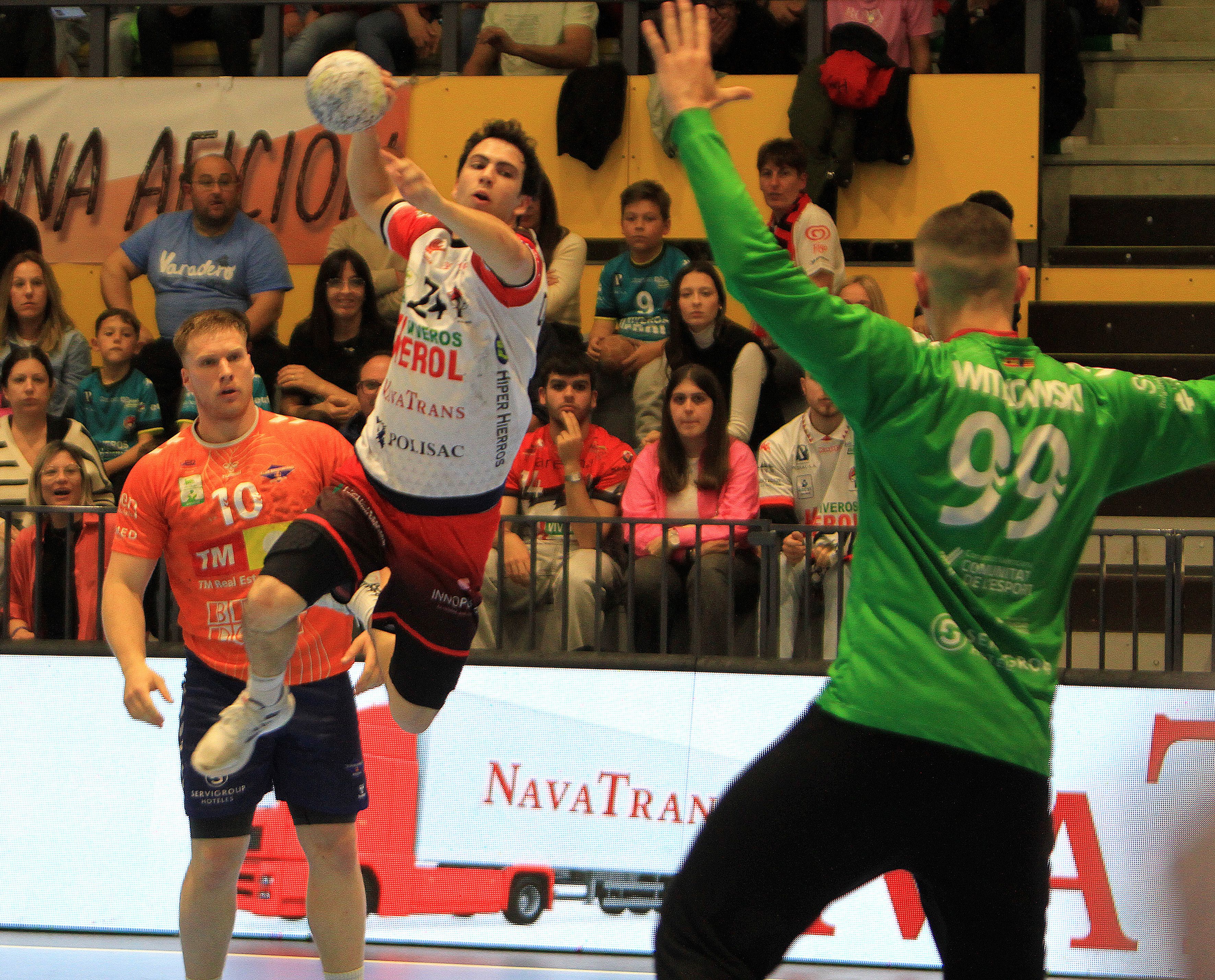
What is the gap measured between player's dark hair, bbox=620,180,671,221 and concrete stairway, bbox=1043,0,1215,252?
2659mm

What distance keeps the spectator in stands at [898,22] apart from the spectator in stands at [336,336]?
3041mm

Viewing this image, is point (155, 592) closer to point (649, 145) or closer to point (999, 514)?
point (649, 145)

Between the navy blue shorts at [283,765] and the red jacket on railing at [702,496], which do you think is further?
the red jacket on railing at [702,496]

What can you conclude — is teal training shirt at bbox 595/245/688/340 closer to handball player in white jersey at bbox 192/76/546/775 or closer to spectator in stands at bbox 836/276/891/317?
spectator in stands at bbox 836/276/891/317

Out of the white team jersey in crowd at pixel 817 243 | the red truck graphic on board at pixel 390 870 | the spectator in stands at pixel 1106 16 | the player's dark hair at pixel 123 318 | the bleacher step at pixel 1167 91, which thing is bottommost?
the red truck graphic on board at pixel 390 870

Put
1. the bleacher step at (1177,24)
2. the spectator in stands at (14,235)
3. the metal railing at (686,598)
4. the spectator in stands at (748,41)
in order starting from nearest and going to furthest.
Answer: the metal railing at (686,598)
the spectator in stands at (14,235)
the spectator in stands at (748,41)
the bleacher step at (1177,24)

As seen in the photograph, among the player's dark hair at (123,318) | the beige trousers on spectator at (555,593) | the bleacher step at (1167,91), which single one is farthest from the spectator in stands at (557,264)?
the bleacher step at (1167,91)

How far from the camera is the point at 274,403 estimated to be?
21.9ft

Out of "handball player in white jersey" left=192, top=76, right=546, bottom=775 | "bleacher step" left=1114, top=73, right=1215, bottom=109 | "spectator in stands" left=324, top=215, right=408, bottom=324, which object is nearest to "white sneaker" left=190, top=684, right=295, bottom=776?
"handball player in white jersey" left=192, top=76, right=546, bottom=775

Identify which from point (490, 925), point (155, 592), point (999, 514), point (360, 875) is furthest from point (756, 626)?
point (999, 514)

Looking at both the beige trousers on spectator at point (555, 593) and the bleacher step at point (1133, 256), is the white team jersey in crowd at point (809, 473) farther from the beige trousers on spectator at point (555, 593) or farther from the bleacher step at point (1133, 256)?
the bleacher step at point (1133, 256)

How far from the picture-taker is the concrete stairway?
823 cm

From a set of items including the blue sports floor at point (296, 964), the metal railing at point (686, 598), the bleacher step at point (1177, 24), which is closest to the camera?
the blue sports floor at point (296, 964)

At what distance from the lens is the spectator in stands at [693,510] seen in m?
5.21
